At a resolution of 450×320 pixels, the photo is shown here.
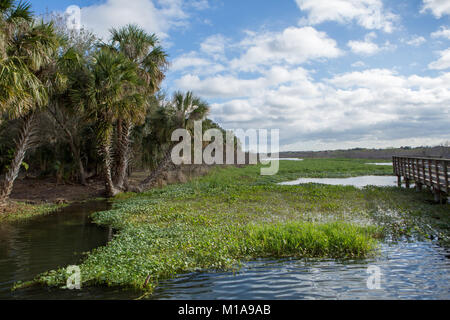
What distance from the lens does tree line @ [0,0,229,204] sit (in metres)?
15.3

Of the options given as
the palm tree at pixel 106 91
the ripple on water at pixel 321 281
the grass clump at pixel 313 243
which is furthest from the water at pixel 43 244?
the palm tree at pixel 106 91

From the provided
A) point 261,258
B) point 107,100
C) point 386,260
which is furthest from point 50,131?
point 386,260

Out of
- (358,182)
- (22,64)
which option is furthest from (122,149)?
(358,182)

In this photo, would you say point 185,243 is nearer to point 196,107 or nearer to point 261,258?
point 261,258

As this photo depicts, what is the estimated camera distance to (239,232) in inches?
387

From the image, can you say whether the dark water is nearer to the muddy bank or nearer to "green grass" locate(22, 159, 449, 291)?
"green grass" locate(22, 159, 449, 291)

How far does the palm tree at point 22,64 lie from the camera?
13.7 m

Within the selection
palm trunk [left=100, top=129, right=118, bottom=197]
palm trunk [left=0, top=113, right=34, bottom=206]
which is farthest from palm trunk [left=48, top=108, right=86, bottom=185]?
palm trunk [left=0, top=113, right=34, bottom=206]

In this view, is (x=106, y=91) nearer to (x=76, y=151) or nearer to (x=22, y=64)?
(x=22, y=64)

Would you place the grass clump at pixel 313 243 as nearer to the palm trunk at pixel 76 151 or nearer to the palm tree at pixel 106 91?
the palm tree at pixel 106 91

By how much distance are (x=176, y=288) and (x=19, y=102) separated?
12322 millimetres

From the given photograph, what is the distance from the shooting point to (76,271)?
6.75 metres

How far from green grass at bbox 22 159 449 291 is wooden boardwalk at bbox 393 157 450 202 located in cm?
103

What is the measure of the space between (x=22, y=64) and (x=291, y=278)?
14342mm
